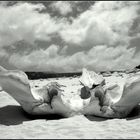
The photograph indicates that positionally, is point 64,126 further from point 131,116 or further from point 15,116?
point 131,116

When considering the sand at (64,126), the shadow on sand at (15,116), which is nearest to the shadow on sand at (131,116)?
the sand at (64,126)

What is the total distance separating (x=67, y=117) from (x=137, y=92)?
1.61m

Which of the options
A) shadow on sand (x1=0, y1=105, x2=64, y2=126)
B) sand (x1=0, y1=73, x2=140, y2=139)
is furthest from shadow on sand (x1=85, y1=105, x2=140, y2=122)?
shadow on sand (x1=0, y1=105, x2=64, y2=126)

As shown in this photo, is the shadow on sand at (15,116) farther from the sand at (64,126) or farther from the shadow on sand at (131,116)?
the shadow on sand at (131,116)

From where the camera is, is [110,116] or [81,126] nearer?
[81,126]

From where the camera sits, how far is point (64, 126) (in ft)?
17.9

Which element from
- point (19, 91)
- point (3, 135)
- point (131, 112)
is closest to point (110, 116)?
point (131, 112)

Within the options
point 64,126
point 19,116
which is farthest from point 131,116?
point 19,116

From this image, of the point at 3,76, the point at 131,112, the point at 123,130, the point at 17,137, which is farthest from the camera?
the point at 131,112

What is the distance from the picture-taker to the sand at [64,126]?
487 cm

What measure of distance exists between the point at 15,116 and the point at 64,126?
1488 millimetres

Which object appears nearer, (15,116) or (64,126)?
(64,126)

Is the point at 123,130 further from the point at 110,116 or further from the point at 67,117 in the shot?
the point at 67,117

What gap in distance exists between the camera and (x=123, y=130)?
17.1 ft
